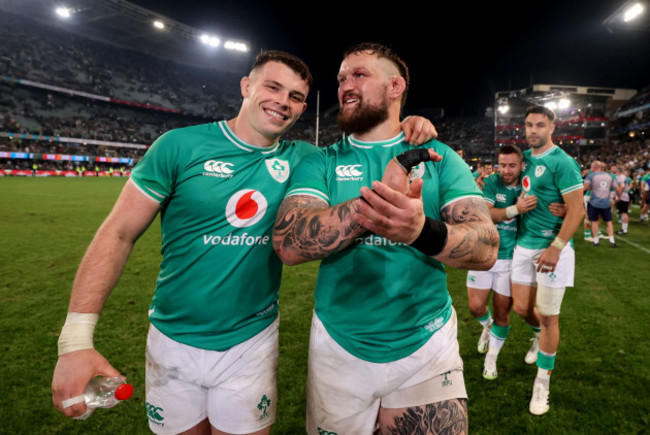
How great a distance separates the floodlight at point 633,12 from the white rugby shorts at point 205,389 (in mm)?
29306

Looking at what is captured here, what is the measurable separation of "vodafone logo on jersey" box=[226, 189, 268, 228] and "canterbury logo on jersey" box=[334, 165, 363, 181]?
46 centimetres

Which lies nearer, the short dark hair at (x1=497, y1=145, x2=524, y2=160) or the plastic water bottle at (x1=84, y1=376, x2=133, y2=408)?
the plastic water bottle at (x1=84, y1=376, x2=133, y2=408)

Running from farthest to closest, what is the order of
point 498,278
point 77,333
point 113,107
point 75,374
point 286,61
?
point 113,107 → point 498,278 → point 286,61 → point 77,333 → point 75,374

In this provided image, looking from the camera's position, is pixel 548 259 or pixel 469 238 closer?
pixel 469 238

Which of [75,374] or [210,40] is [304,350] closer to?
[75,374]

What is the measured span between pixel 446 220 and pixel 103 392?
175 centimetres

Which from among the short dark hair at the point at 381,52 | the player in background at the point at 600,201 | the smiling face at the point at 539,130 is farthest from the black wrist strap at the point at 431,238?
the player in background at the point at 600,201

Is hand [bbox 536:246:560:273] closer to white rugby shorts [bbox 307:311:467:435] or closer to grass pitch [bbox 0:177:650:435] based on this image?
grass pitch [bbox 0:177:650:435]

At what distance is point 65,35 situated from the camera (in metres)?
44.4

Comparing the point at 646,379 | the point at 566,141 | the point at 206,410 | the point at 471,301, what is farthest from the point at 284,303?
the point at 566,141

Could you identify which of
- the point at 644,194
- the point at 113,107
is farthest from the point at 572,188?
the point at 113,107

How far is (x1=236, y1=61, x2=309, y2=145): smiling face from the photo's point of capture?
83.1 inches

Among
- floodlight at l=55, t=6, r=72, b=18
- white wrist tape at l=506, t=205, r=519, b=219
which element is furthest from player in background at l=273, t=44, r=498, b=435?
floodlight at l=55, t=6, r=72, b=18

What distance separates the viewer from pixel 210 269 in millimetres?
1948
